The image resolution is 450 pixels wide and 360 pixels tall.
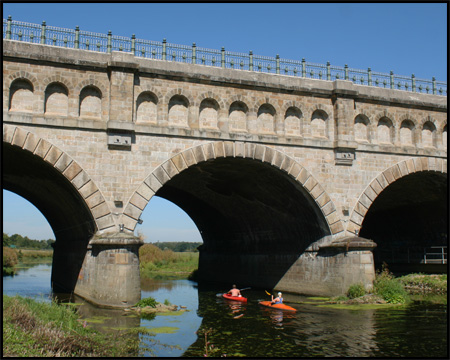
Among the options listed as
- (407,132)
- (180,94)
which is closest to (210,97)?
(180,94)

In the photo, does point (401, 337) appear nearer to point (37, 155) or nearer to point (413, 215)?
point (37, 155)

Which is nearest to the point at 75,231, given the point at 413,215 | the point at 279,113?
the point at 279,113

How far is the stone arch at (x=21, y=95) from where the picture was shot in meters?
18.4

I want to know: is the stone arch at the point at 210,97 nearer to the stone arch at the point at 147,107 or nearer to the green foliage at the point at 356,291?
the stone arch at the point at 147,107

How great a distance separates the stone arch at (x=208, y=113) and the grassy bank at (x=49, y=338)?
10189 mm

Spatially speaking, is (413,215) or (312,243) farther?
(413,215)

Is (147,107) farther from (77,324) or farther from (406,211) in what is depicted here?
(406,211)

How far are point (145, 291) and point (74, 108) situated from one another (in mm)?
12913

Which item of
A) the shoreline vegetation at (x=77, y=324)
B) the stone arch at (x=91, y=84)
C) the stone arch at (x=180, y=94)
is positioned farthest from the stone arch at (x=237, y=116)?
the shoreline vegetation at (x=77, y=324)

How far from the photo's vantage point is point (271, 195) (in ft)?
81.4

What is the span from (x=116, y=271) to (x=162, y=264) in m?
30.9

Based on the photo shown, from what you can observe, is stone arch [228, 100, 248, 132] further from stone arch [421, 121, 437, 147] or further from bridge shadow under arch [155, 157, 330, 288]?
stone arch [421, 121, 437, 147]

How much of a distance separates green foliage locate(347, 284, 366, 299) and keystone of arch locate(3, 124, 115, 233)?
1038cm

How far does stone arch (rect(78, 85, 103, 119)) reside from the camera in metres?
19.4
